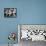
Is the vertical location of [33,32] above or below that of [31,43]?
above

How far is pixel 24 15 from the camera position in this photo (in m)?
2.55

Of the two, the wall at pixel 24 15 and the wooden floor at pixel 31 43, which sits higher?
the wall at pixel 24 15

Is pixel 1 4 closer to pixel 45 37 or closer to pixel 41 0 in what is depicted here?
pixel 41 0

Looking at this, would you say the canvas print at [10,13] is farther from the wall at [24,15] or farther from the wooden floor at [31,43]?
the wooden floor at [31,43]

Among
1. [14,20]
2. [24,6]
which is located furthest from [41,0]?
[14,20]

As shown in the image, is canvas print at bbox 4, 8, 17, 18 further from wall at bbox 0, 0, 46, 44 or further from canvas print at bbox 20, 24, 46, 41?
canvas print at bbox 20, 24, 46, 41

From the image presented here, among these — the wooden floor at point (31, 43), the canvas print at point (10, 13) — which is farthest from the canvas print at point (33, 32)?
the canvas print at point (10, 13)

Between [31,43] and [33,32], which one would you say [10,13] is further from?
[31,43]

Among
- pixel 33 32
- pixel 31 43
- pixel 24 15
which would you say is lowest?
pixel 31 43

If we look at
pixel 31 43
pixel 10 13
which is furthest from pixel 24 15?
pixel 31 43

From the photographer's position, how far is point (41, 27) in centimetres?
244

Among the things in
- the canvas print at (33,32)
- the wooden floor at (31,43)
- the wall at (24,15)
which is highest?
the wall at (24,15)

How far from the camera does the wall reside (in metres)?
2.54

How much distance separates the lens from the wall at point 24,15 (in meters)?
2.54
